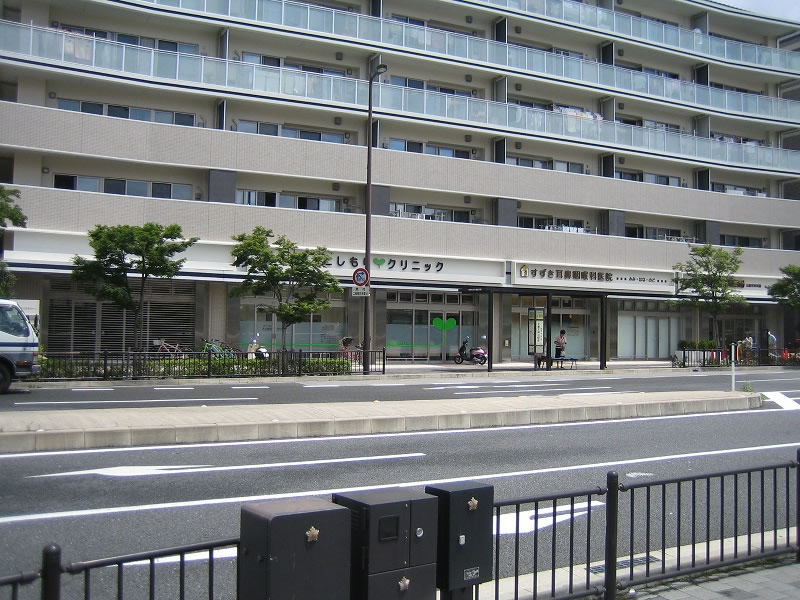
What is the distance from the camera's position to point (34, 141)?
2580 centimetres

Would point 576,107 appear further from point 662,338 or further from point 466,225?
point 662,338

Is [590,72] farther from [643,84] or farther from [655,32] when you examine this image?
[655,32]

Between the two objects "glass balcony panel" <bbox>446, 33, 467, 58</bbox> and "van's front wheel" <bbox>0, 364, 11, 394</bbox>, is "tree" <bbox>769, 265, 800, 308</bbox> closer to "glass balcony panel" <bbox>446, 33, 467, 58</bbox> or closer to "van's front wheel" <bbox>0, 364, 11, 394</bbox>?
"glass balcony panel" <bbox>446, 33, 467, 58</bbox>

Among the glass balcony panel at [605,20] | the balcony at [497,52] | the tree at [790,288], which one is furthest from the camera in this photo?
the glass balcony panel at [605,20]

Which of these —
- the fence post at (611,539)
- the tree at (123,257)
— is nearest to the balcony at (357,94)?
the tree at (123,257)

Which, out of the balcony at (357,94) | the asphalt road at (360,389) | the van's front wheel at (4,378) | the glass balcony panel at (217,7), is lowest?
the asphalt road at (360,389)

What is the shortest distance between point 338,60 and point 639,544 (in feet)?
94.6

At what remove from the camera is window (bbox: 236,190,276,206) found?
29.7 m

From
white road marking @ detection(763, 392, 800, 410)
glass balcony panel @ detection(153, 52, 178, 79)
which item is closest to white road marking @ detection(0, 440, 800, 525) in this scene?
white road marking @ detection(763, 392, 800, 410)

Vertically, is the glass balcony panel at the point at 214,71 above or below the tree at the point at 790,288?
above

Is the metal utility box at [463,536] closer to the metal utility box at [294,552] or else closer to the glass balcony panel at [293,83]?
the metal utility box at [294,552]

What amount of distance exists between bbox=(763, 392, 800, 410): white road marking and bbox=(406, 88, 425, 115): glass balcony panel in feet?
60.7

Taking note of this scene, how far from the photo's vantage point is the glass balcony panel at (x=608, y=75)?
37.4 metres

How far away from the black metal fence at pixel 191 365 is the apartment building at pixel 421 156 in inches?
210
